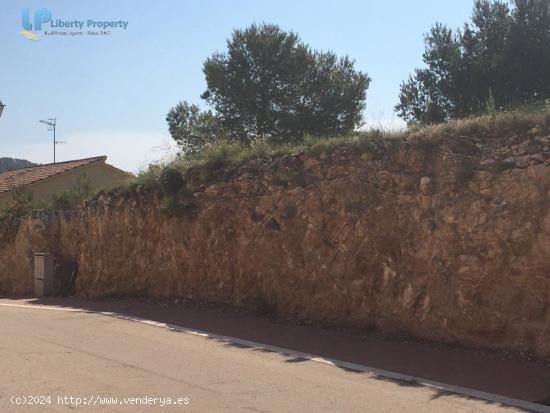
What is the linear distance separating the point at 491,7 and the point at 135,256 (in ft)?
47.3

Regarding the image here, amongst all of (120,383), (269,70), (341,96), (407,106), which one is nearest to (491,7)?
(407,106)

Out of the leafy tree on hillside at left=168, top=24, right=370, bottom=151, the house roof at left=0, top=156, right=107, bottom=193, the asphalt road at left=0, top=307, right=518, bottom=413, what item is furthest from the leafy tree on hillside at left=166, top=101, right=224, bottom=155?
the asphalt road at left=0, top=307, right=518, bottom=413

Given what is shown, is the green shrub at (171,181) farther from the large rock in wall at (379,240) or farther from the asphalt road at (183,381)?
the asphalt road at (183,381)

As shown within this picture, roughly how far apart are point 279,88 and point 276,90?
0.23m

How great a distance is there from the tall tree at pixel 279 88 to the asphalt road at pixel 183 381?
16.2m

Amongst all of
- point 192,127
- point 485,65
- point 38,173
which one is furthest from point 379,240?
point 38,173

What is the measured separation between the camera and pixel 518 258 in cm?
787

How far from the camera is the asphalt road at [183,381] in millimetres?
5688

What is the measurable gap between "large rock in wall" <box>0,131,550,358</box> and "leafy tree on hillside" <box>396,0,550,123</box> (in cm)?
741

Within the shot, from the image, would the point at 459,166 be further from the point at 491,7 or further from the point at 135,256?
the point at 491,7

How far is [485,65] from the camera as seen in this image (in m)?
18.3

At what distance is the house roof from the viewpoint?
1206 inches

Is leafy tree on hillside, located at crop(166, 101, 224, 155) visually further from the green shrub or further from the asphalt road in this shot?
the asphalt road

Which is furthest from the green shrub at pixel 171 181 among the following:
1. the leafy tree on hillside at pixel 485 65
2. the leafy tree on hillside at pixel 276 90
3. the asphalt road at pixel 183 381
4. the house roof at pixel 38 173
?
the house roof at pixel 38 173
